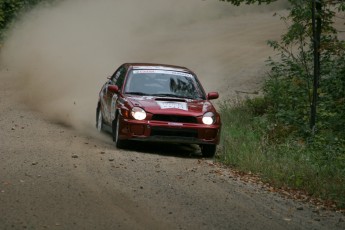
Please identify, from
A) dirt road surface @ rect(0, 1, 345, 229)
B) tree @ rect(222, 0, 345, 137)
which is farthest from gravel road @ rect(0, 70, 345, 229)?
tree @ rect(222, 0, 345, 137)

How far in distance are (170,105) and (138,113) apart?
645 mm

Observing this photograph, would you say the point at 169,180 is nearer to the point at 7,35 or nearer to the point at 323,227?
the point at 323,227

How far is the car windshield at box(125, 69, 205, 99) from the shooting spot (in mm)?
15719

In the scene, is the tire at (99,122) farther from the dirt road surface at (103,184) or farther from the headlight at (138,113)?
the headlight at (138,113)

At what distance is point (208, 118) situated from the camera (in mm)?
14844

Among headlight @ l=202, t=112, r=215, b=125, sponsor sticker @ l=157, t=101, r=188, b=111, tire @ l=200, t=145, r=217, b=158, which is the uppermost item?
sponsor sticker @ l=157, t=101, r=188, b=111

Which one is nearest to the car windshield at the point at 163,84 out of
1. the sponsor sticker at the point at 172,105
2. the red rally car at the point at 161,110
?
the red rally car at the point at 161,110

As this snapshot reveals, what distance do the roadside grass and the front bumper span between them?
593mm

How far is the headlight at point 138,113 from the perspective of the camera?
1459 centimetres

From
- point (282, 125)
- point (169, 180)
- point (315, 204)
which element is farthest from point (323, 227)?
point (282, 125)

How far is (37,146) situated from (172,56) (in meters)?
20.1

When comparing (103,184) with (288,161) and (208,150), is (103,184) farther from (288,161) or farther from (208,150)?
(208,150)

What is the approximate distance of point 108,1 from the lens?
45.9 m

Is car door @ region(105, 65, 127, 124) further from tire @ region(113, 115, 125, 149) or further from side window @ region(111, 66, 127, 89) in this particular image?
tire @ region(113, 115, 125, 149)
